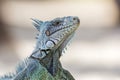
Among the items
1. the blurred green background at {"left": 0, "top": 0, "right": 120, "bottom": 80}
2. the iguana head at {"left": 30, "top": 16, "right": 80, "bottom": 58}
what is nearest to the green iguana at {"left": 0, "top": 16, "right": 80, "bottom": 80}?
the iguana head at {"left": 30, "top": 16, "right": 80, "bottom": 58}

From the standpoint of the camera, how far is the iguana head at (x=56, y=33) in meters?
2.51

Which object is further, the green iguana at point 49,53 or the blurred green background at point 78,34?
the blurred green background at point 78,34

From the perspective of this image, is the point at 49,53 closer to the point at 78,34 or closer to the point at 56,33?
the point at 56,33

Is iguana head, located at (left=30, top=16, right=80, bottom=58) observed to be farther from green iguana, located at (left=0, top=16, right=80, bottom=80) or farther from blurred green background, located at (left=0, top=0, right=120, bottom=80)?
blurred green background, located at (left=0, top=0, right=120, bottom=80)

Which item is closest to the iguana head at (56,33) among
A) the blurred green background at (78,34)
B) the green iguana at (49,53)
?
the green iguana at (49,53)

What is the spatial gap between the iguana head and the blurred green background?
11.0 feet

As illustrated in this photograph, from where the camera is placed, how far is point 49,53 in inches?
101

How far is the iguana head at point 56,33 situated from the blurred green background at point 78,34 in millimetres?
3339

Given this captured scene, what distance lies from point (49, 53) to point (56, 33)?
0.35 feet

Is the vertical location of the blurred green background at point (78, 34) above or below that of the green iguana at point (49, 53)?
above

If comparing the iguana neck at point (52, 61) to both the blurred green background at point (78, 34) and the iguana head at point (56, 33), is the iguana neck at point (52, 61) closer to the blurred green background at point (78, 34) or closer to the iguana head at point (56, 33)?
the iguana head at point (56, 33)

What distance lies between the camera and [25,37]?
750 centimetres

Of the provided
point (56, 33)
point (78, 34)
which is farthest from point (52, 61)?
point (78, 34)

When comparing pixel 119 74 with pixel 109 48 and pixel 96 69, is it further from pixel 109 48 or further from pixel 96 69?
pixel 109 48
